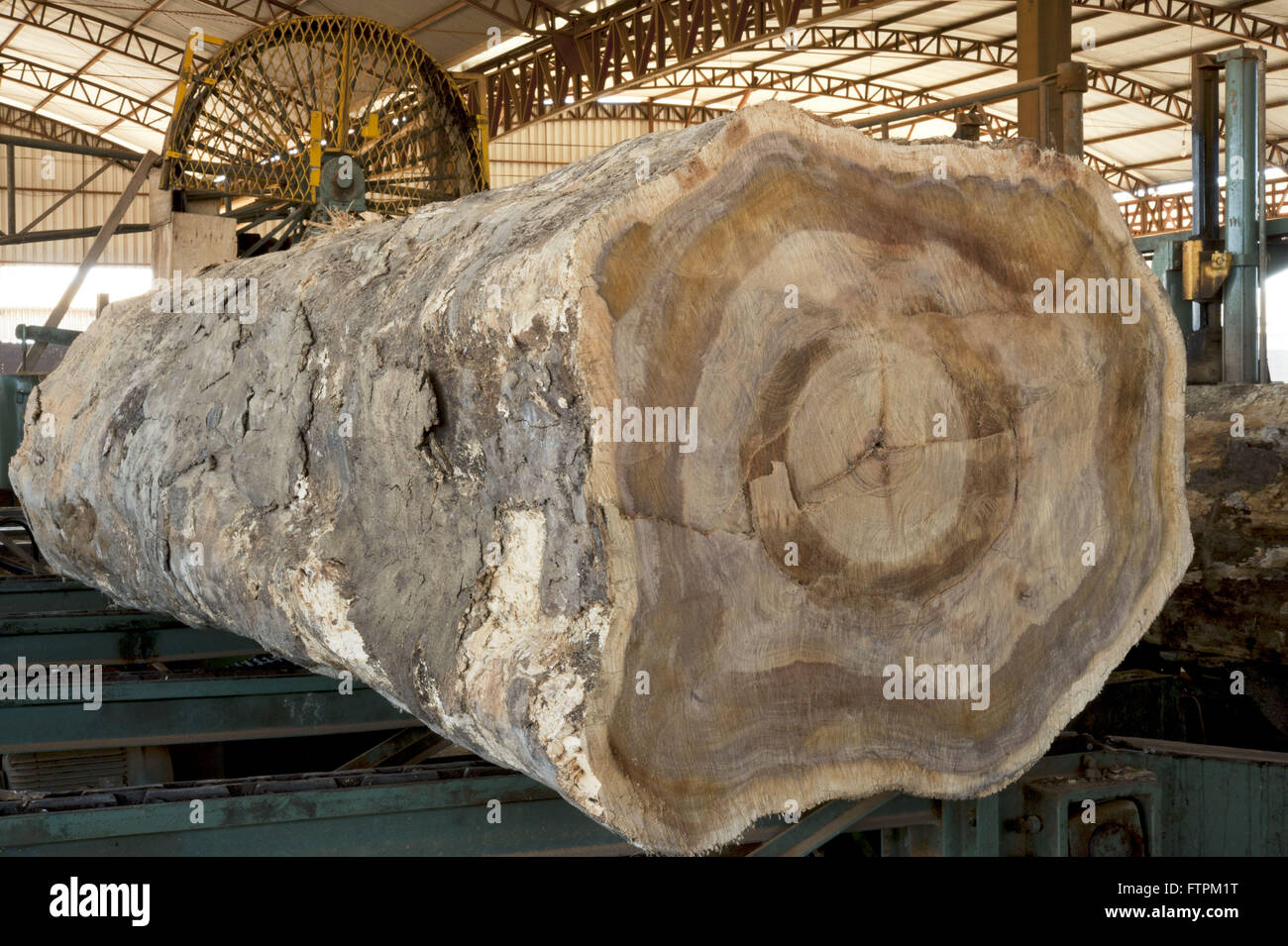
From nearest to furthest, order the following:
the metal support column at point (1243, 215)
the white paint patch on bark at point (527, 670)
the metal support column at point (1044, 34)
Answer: the white paint patch on bark at point (527, 670) → the metal support column at point (1243, 215) → the metal support column at point (1044, 34)

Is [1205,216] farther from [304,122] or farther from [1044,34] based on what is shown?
[1044,34]

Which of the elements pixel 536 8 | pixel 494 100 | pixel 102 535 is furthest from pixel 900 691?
pixel 494 100

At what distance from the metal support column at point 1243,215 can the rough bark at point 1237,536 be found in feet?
1.09

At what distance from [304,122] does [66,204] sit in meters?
19.7

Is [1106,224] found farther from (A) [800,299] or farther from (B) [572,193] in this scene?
(B) [572,193]

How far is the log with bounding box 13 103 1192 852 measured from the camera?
1.66m

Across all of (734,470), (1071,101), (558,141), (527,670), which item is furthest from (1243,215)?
(558,141)

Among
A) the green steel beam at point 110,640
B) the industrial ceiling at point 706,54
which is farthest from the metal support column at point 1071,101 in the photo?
the industrial ceiling at point 706,54

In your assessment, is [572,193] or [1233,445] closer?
[572,193]

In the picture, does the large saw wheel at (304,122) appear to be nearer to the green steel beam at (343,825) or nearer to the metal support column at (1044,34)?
the green steel beam at (343,825)

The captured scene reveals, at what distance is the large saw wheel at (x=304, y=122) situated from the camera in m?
4.98

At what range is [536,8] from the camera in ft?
42.4

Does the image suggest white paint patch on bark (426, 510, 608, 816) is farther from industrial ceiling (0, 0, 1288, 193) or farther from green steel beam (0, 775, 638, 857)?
industrial ceiling (0, 0, 1288, 193)

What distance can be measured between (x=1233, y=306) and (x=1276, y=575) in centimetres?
101
